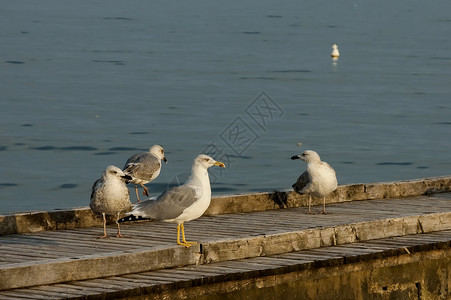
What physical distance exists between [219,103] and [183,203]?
32.6 meters

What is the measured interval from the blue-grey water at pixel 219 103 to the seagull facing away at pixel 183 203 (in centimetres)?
1445

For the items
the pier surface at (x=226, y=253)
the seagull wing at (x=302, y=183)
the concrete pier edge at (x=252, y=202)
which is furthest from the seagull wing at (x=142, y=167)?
the seagull wing at (x=302, y=183)

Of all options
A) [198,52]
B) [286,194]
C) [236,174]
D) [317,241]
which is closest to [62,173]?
[236,174]

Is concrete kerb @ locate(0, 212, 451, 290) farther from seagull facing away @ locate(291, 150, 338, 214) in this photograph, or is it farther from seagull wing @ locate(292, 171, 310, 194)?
seagull wing @ locate(292, 171, 310, 194)

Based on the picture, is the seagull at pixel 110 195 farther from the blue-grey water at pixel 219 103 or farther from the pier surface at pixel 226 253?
the blue-grey water at pixel 219 103

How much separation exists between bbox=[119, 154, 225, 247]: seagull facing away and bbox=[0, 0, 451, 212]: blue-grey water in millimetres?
14446

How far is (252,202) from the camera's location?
625 inches

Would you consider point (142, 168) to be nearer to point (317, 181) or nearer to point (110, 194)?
point (317, 181)

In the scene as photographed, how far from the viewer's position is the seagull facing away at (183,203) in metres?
12.2

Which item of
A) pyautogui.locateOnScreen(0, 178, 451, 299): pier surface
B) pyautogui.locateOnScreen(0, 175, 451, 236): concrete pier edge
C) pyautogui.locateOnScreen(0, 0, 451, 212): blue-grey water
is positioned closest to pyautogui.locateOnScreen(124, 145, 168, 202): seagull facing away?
pyautogui.locateOnScreen(0, 175, 451, 236): concrete pier edge

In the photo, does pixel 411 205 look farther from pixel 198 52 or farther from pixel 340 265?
pixel 198 52

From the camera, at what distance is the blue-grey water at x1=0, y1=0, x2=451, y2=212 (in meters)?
31.8

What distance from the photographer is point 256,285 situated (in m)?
12.0

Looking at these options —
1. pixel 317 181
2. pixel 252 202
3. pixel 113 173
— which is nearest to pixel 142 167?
pixel 252 202
